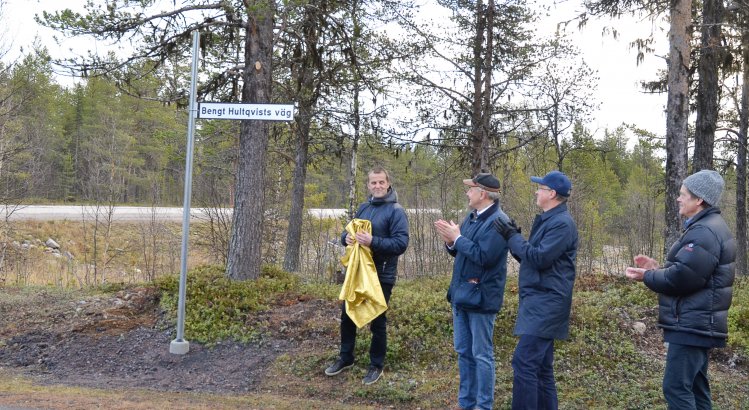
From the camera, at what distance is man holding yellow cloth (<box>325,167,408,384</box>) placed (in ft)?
18.8

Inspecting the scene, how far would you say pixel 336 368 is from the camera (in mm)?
6250

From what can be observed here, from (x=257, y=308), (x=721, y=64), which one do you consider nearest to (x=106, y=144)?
(x=257, y=308)

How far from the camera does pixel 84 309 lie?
8.63 metres

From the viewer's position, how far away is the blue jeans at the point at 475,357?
4.93 metres

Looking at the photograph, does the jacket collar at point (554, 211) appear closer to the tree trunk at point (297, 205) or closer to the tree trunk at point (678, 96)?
the tree trunk at point (678, 96)

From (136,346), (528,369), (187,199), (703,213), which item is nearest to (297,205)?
(136,346)

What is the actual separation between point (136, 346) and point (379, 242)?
365 cm

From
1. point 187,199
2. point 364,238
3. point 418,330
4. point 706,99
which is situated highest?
point 706,99

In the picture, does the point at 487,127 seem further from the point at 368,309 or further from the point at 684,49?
the point at 368,309

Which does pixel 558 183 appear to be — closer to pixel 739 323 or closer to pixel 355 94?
pixel 739 323

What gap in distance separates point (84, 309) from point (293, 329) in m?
3.36

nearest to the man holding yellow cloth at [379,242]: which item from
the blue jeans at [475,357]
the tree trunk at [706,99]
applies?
the blue jeans at [475,357]

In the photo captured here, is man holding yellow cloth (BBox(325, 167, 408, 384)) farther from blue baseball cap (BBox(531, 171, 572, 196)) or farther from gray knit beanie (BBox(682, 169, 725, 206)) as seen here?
gray knit beanie (BBox(682, 169, 725, 206))

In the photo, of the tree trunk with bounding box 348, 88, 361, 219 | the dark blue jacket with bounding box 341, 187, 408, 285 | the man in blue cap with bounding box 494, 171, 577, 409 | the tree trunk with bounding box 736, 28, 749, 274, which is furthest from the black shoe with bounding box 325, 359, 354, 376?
the tree trunk with bounding box 736, 28, 749, 274
